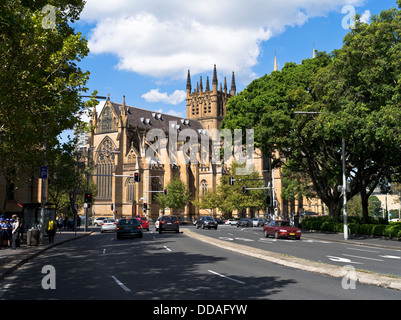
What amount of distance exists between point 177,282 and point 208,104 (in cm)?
10382

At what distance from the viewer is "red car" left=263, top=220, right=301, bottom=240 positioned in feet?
94.9

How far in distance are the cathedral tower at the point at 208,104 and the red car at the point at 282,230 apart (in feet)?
261

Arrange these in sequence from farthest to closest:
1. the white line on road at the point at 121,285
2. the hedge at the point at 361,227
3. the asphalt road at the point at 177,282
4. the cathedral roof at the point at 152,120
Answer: the cathedral roof at the point at 152,120, the hedge at the point at 361,227, the white line on road at the point at 121,285, the asphalt road at the point at 177,282

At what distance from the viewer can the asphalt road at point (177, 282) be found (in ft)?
28.7

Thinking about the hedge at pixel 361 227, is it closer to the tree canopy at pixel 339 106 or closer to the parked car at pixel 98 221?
the tree canopy at pixel 339 106

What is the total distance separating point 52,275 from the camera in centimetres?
1232

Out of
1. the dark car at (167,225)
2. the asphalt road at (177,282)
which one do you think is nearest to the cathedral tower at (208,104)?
the dark car at (167,225)

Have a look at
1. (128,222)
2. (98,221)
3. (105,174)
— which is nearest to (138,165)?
(105,174)

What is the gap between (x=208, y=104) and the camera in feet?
370

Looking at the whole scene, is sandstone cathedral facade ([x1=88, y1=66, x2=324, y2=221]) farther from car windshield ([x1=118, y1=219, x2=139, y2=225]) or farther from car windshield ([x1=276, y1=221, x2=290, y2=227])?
car windshield ([x1=276, y1=221, x2=290, y2=227])

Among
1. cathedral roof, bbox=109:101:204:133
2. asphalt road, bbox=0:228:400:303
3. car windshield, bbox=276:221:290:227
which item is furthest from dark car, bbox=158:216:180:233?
cathedral roof, bbox=109:101:204:133

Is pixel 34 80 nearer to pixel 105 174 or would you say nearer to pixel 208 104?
pixel 105 174
